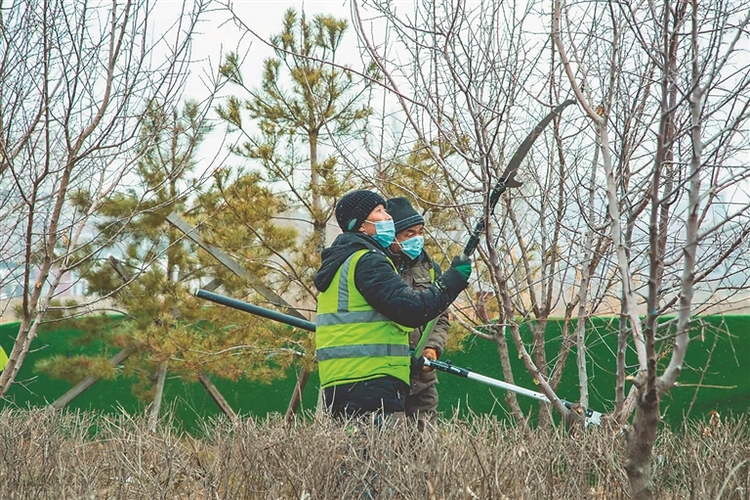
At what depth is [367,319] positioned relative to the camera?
13.7 feet

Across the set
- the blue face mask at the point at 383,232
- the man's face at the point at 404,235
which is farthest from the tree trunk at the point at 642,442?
the man's face at the point at 404,235

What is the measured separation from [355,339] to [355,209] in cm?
61

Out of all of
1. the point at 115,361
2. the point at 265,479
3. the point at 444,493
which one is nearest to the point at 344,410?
the point at 265,479

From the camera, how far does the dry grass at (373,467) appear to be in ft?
10.9

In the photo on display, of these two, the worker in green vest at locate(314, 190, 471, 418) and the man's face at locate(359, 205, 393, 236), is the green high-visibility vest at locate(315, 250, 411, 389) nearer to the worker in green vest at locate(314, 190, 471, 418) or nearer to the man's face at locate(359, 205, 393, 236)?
the worker in green vest at locate(314, 190, 471, 418)

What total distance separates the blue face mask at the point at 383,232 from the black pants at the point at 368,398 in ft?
2.13

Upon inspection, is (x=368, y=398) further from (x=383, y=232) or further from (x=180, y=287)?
(x=180, y=287)

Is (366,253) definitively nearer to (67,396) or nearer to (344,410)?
(344,410)

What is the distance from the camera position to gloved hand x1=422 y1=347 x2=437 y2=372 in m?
5.00

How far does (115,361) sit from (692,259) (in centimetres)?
812

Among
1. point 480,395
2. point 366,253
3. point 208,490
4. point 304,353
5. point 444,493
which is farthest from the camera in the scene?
point 480,395

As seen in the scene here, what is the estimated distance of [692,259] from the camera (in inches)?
100

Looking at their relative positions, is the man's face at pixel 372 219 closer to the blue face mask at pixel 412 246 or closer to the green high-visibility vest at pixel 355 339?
the green high-visibility vest at pixel 355 339

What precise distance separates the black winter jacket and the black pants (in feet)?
0.93
